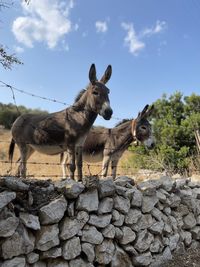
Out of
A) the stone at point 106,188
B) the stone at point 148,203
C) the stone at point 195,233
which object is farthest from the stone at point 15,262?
the stone at point 195,233

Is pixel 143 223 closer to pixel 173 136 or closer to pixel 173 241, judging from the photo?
pixel 173 241

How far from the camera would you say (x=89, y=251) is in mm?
4613

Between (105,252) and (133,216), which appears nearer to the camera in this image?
(105,252)

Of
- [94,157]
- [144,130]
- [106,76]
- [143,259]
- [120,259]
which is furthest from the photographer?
[94,157]

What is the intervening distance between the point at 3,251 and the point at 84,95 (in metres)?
3.19

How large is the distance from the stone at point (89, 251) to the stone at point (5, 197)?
131 cm

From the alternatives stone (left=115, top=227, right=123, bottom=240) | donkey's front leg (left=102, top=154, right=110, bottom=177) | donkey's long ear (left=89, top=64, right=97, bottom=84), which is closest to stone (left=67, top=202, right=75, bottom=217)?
stone (left=115, top=227, right=123, bottom=240)

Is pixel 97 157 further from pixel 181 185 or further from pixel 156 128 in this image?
pixel 156 128

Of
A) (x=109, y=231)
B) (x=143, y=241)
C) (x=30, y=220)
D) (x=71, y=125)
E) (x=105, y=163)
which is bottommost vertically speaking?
(x=143, y=241)

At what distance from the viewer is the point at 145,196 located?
5.91 m

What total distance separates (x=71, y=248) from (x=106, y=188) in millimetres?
1003

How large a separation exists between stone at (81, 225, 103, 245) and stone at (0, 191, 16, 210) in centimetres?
125

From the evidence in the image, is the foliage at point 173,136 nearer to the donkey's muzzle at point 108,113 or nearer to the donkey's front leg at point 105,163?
the donkey's front leg at point 105,163

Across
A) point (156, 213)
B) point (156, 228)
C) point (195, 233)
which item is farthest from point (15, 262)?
point (195, 233)
